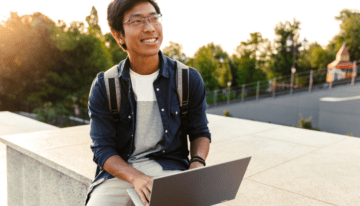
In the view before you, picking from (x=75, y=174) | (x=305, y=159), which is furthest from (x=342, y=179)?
(x=75, y=174)

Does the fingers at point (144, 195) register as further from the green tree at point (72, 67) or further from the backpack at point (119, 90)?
the green tree at point (72, 67)

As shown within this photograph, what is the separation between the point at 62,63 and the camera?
25.2 metres

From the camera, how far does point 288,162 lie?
3.42 meters

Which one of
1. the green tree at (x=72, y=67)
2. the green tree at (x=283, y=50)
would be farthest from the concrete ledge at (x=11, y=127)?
the green tree at (x=283, y=50)

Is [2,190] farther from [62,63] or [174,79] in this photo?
[62,63]

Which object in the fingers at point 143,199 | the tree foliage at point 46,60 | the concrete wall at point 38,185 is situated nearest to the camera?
the fingers at point 143,199

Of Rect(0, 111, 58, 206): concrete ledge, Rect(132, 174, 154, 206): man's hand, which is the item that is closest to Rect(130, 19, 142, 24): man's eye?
Rect(132, 174, 154, 206): man's hand

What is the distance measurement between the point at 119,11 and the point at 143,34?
189mm

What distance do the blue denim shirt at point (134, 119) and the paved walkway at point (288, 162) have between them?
2.48 feet

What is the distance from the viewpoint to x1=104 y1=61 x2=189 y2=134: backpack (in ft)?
5.97

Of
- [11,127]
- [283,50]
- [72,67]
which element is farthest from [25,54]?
[283,50]

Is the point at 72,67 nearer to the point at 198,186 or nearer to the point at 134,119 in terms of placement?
the point at 134,119

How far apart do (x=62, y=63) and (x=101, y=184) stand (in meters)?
25.5

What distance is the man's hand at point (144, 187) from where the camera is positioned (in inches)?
58.6
